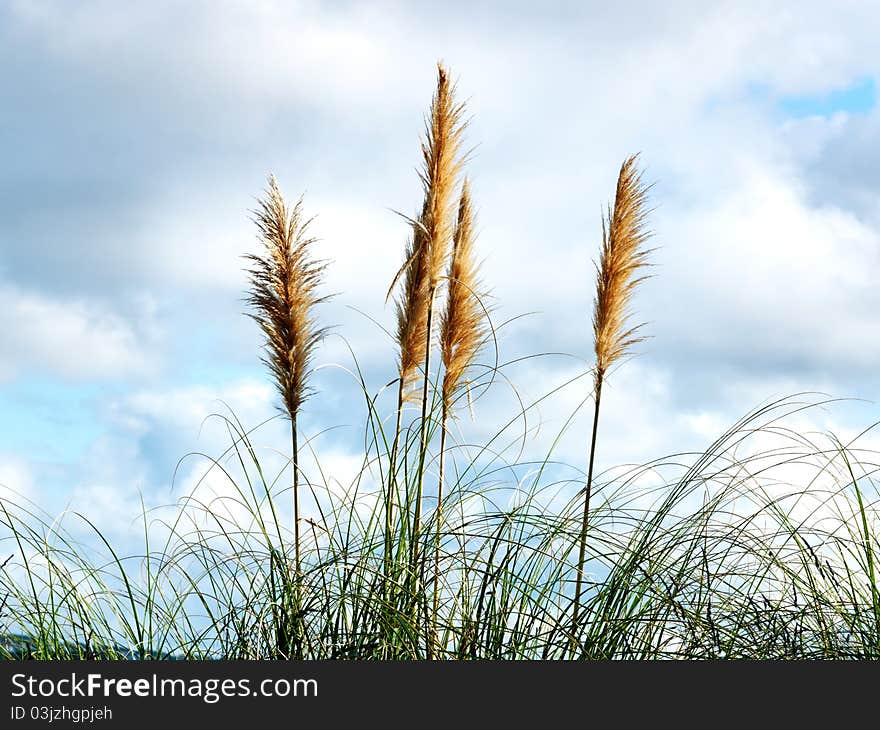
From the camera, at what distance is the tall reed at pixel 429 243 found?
15.3 feet

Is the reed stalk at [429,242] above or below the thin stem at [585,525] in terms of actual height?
above

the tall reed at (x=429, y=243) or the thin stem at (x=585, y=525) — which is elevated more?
the tall reed at (x=429, y=243)

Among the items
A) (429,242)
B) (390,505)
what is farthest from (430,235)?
(390,505)

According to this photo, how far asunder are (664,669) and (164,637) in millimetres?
2056

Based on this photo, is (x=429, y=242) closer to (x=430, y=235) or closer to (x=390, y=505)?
(x=430, y=235)

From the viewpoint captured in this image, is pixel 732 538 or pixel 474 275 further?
pixel 474 275

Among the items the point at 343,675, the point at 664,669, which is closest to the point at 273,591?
the point at 343,675

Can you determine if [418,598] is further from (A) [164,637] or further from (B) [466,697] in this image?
(A) [164,637]

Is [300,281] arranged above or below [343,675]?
above

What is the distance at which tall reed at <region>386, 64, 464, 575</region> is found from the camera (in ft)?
15.3

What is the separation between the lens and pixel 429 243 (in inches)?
185

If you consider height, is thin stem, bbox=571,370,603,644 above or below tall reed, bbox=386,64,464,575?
below

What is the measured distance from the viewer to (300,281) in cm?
499

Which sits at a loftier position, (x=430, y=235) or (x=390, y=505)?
(x=430, y=235)
